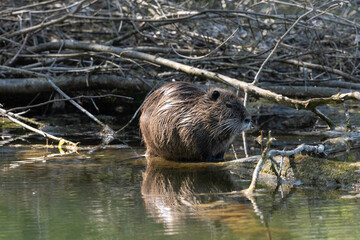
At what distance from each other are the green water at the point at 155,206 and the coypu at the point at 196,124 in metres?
0.42

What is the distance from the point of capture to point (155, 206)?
3.12 meters

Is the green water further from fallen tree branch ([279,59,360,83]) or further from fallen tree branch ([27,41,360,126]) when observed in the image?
fallen tree branch ([279,59,360,83])

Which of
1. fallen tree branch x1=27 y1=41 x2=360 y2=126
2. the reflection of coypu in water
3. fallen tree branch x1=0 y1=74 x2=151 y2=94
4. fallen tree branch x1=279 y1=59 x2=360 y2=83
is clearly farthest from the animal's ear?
fallen tree branch x1=0 y1=74 x2=151 y2=94

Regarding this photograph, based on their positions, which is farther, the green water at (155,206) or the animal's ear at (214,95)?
the animal's ear at (214,95)

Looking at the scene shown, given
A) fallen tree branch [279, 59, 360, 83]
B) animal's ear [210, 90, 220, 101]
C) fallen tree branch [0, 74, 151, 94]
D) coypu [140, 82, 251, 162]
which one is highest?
fallen tree branch [0, 74, 151, 94]

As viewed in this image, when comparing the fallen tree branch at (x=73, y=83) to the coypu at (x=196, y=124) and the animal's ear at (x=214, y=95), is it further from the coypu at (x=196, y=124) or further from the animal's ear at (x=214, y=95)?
the animal's ear at (x=214, y=95)

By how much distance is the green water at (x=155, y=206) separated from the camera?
256cm

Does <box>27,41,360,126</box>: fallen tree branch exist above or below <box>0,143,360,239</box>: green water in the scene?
above

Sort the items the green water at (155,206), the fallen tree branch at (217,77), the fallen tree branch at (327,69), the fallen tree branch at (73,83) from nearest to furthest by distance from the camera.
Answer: the green water at (155,206)
the fallen tree branch at (217,77)
the fallen tree branch at (327,69)
the fallen tree branch at (73,83)

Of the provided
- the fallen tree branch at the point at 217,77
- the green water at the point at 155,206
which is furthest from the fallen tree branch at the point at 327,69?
the green water at the point at 155,206

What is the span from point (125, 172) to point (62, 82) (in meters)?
3.27

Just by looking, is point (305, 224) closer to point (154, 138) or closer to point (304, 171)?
point (304, 171)

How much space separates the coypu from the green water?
1.38 ft

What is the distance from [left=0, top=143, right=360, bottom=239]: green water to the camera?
256cm
